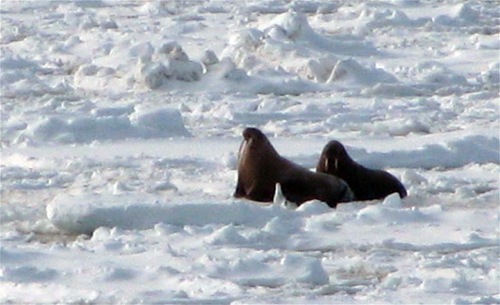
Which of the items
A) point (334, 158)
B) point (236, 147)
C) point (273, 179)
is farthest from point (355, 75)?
point (273, 179)

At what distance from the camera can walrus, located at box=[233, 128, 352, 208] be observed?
739 cm

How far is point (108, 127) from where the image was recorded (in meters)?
9.38

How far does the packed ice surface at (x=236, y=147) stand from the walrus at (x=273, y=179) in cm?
10

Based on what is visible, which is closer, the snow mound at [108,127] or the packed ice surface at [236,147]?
the packed ice surface at [236,147]

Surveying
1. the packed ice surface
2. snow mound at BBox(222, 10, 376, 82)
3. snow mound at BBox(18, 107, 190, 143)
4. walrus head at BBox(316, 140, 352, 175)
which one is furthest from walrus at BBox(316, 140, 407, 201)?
snow mound at BBox(222, 10, 376, 82)

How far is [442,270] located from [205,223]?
133 cm

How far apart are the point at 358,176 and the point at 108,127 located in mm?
2266

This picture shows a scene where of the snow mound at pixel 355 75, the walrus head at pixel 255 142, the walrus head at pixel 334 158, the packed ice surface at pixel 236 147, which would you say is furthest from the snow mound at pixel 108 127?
the snow mound at pixel 355 75

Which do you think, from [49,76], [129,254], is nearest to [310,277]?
[129,254]

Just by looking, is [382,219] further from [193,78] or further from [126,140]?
[193,78]

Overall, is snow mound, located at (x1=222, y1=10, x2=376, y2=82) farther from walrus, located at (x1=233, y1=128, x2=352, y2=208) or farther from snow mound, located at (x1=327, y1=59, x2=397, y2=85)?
walrus, located at (x1=233, y1=128, x2=352, y2=208)

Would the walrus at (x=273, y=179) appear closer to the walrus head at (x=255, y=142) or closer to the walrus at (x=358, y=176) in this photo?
the walrus head at (x=255, y=142)

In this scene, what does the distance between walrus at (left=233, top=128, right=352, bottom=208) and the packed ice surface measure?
0.33ft

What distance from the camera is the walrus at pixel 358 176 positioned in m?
7.55
